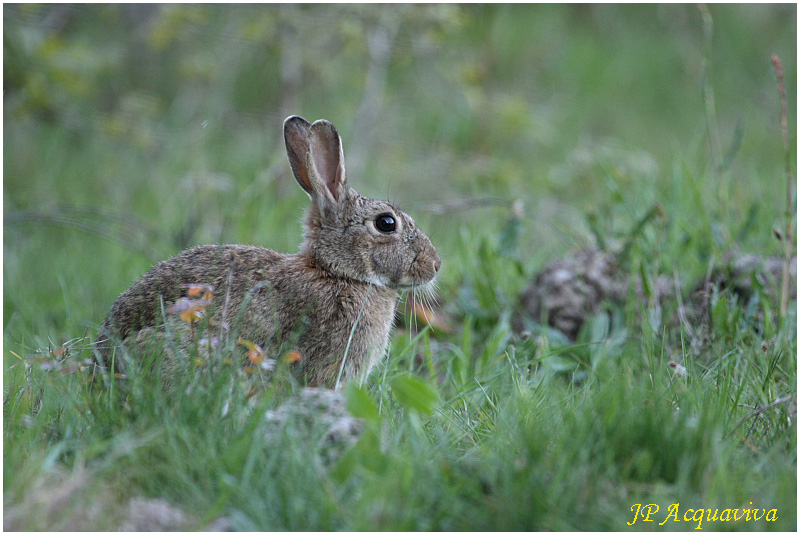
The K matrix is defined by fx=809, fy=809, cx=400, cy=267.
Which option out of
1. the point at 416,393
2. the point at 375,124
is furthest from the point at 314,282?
the point at 375,124

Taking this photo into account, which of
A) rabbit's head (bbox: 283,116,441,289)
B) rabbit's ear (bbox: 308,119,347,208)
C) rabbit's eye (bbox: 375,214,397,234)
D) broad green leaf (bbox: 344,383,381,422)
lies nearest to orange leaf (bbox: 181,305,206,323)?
broad green leaf (bbox: 344,383,381,422)

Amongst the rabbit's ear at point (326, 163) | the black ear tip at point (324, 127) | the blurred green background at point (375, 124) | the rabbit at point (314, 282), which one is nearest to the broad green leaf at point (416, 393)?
the rabbit at point (314, 282)

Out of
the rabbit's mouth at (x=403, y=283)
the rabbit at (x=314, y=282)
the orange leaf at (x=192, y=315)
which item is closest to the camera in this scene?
the orange leaf at (x=192, y=315)

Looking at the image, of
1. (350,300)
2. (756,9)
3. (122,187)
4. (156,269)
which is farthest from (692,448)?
(756,9)

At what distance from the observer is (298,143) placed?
400 cm

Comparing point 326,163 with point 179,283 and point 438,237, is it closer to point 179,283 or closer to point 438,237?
point 179,283

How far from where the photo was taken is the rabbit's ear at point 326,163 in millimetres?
3936

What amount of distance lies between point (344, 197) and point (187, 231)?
209cm

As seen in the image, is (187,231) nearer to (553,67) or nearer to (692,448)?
(692,448)

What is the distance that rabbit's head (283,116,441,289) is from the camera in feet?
13.1

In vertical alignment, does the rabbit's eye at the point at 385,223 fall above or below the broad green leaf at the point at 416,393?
above

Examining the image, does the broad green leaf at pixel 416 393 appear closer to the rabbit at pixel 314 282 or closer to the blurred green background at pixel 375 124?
the rabbit at pixel 314 282

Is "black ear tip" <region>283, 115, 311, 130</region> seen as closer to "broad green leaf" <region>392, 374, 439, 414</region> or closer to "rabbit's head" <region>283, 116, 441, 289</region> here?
"rabbit's head" <region>283, 116, 441, 289</region>

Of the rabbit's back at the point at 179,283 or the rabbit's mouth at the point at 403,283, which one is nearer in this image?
the rabbit's back at the point at 179,283
